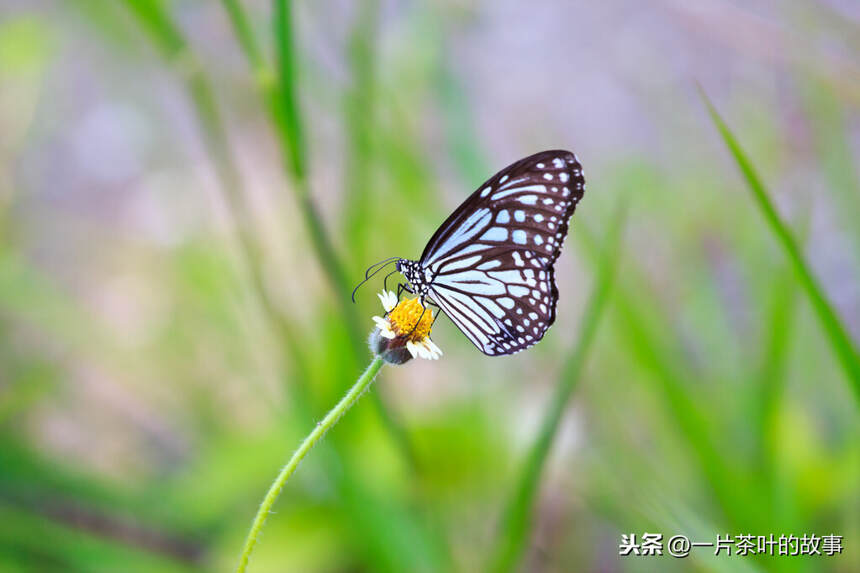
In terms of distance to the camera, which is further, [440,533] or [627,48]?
[627,48]

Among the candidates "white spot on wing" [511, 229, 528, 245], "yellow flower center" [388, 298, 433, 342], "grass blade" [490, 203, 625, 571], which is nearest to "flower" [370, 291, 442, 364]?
"yellow flower center" [388, 298, 433, 342]

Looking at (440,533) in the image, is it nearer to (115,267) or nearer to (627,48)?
(115,267)

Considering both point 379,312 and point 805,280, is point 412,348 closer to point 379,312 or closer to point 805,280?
point 805,280

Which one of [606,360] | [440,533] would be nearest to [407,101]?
[606,360]

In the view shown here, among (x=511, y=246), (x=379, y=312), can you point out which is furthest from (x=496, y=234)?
(x=379, y=312)

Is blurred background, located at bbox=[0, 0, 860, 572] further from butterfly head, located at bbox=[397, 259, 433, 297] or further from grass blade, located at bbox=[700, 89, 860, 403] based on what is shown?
butterfly head, located at bbox=[397, 259, 433, 297]
